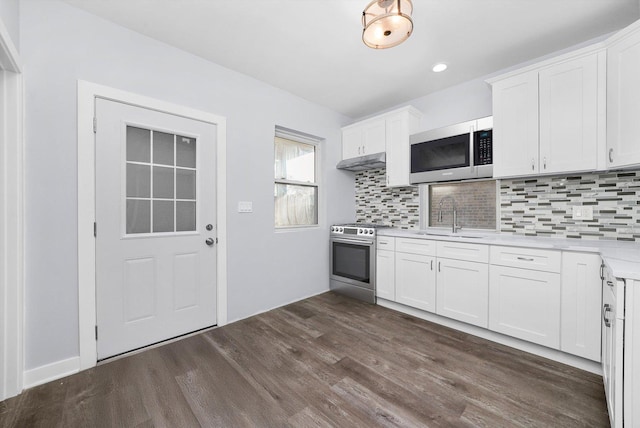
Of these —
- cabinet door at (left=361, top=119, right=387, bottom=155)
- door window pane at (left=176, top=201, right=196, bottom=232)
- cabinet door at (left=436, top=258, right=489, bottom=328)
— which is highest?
cabinet door at (left=361, top=119, right=387, bottom=155)

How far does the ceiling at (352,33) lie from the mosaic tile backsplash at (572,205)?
1.21 metres

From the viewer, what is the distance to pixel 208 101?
252 centimetres

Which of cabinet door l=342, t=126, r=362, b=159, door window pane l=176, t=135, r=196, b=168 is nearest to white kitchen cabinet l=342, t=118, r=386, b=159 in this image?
cabinet door l=342, t=126, r=362, b=159

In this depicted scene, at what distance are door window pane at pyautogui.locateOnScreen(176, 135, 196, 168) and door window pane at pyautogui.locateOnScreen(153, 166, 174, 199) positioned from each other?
0.42 feet

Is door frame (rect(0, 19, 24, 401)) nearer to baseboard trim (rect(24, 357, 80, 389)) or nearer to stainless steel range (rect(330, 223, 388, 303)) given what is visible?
baseboard trim (rect(24, 357, 80, 389))

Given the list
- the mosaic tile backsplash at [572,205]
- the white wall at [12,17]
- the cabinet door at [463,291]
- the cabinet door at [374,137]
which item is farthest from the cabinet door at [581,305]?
the white wall at [12,17]

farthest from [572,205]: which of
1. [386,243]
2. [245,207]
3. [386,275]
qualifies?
[245,207]

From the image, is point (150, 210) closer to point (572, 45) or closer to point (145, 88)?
point (145, 88)

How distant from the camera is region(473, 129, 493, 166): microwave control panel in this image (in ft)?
8.36

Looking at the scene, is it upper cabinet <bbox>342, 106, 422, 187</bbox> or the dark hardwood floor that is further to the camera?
upper cabinet <bbox>342, 106, 422, 187</bbox>

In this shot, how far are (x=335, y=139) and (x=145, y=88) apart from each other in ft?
7.77

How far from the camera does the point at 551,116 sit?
2193 millimetres

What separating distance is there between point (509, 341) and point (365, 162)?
7.97ft

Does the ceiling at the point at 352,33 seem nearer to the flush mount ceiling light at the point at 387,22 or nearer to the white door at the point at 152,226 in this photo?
the flush mount ceiling light at the point at 387,22
